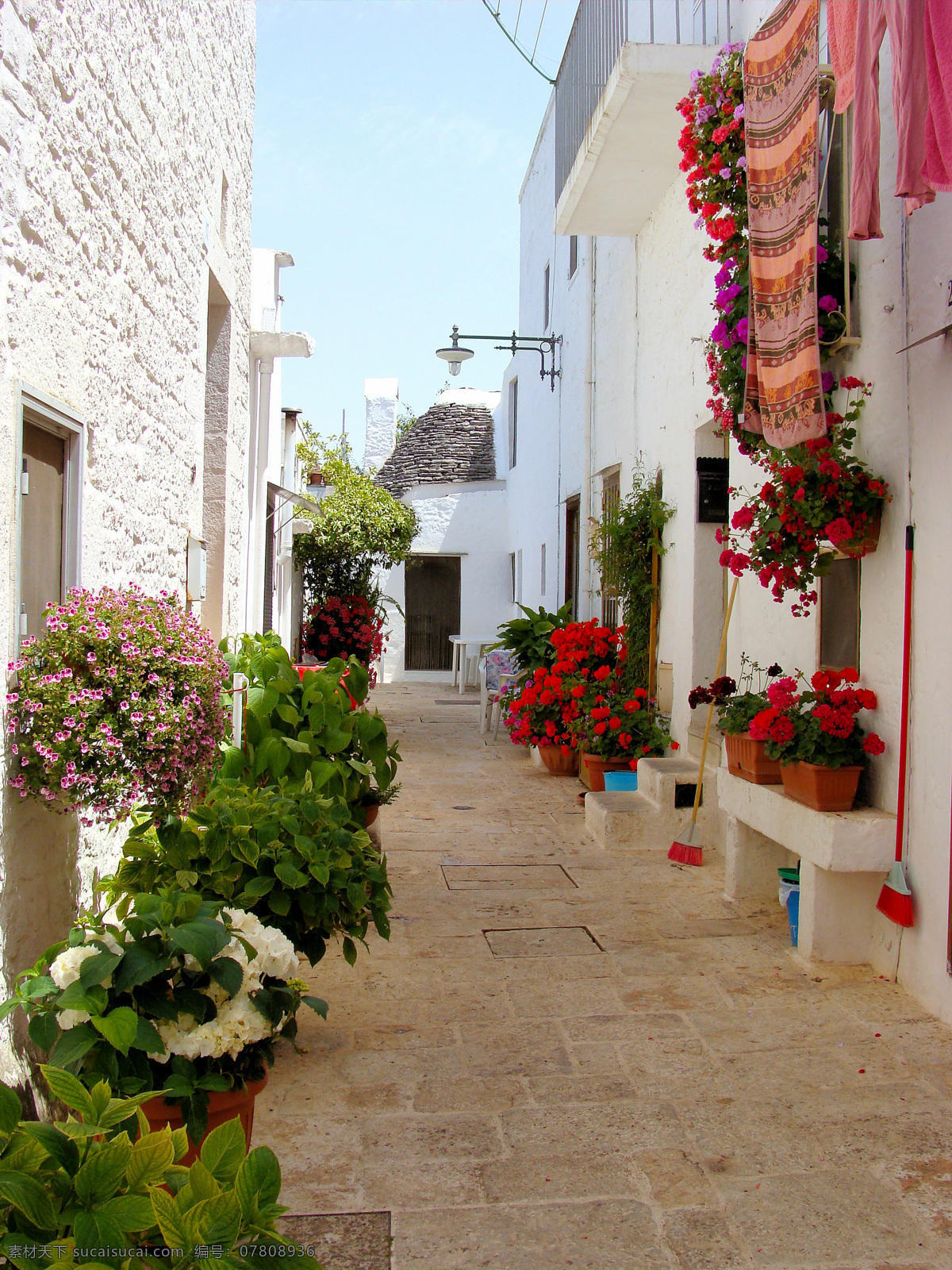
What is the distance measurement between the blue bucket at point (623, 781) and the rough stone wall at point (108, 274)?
3496 millimetres

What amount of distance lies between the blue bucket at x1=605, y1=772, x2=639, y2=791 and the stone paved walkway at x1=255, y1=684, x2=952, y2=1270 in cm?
194

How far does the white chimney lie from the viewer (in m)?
21.1

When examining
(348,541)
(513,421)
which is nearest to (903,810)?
(348,541)

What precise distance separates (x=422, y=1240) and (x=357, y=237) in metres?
10.2

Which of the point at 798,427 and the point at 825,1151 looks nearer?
the point at 825,1151

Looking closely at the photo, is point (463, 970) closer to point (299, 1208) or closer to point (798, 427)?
point (299, 1208)

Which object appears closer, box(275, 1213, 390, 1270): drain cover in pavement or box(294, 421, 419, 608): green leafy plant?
box(275, 1213, 390, 1270): drain cover in pavement

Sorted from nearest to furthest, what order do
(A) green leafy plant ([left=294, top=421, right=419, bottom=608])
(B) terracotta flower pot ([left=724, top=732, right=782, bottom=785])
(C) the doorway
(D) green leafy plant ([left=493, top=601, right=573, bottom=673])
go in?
1. (B) terracotta flower pot ([left=724, top=732, right=782, bottom=785])
2. (D) green leafy plant ([left=493, top=601, right=573, bottom=673])
3. (A) green leafy plant ([left=294, top=421, right=419, bottom=608])
4. (C) the doorway

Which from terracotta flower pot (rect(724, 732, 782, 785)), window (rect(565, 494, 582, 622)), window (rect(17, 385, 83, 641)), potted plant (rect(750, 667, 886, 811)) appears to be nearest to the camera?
window (rect(17, 385, 83, 641))

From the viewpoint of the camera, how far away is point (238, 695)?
18.3 ft

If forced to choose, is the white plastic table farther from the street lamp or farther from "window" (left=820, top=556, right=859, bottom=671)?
"window" (left=820, top=556, right=859, bottom=671)

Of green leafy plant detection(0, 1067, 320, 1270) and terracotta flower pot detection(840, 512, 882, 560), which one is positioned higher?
terracotta flower pot detection(840, 512, 882, 560)

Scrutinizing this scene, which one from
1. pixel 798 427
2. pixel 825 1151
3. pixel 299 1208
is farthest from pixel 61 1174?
pixel 798 427

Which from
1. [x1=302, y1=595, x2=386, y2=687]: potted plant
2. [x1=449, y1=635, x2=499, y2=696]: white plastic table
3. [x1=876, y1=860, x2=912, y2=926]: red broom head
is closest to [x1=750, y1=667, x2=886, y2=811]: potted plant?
[x1=876, y1=860, x2=912, y2=926]: red broom head
